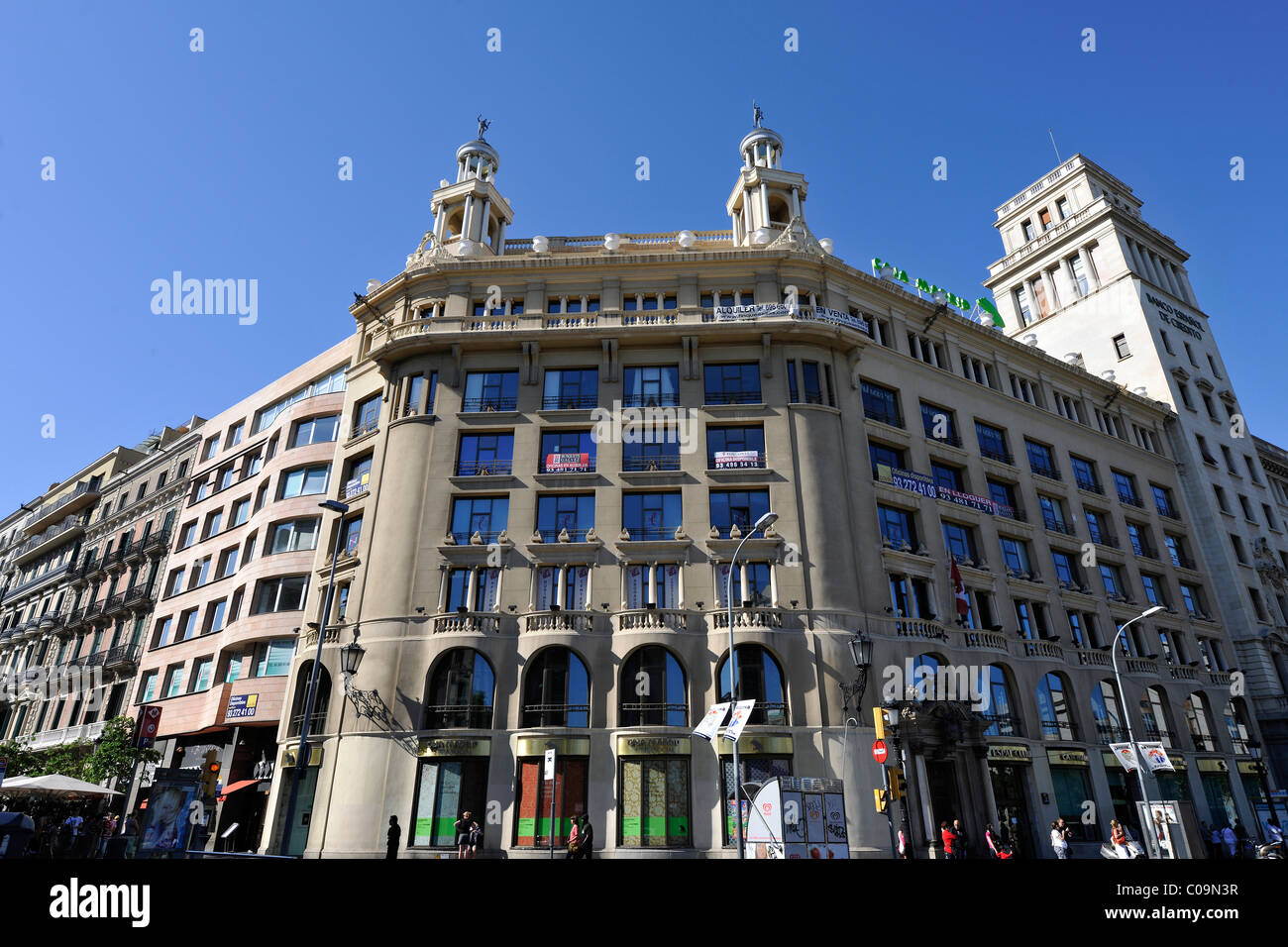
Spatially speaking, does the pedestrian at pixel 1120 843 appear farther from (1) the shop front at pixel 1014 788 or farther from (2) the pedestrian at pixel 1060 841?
(1) the shop front at pixel 1014 788

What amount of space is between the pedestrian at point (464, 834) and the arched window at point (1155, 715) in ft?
113

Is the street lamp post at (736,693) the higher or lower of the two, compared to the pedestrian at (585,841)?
higher

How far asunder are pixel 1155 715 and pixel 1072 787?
930cm

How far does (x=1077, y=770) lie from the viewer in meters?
35.1

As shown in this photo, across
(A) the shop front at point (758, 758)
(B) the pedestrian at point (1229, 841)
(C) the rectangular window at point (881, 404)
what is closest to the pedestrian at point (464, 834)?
(A) the shop front at point (758, 758)

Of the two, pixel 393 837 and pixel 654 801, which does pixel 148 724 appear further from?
pixel 654 801

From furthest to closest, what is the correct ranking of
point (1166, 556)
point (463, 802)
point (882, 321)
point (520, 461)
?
point (1166, 556)
point (882, 321)
point (520, 461)
point (463, 802)

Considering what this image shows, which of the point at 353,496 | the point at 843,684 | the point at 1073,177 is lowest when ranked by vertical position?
the point at 843,684

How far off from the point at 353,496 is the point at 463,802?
16.2 meters

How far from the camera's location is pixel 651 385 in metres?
36.5

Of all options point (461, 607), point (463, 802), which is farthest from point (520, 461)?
point (463, 802)

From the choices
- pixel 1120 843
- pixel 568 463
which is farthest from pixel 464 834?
pixel 1120 843

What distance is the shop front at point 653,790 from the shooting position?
27922 millimetres
